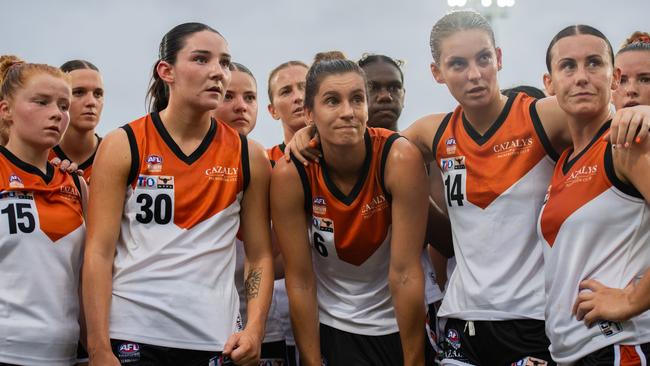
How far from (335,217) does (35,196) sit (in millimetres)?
1794

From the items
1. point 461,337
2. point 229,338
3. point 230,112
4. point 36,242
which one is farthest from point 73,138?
point 461,337

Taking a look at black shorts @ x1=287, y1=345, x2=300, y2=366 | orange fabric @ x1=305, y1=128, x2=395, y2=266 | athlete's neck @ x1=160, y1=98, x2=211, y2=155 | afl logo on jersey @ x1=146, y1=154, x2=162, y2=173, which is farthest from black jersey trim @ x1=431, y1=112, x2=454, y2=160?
black shorts @ x1=287, y1=345, x2=300, y2=366

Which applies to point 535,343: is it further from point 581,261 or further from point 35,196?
point 35,196

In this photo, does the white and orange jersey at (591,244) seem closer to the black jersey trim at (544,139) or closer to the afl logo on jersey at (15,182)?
the black jersey trim at (544,139)

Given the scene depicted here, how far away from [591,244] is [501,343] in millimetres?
846

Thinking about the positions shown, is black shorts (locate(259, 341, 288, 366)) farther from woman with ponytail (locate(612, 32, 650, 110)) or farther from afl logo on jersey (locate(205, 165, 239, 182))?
woman with ponytail (locate(612, 32, 650, 110))

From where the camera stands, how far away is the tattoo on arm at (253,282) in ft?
13.9

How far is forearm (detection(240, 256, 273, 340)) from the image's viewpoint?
410 centimetres

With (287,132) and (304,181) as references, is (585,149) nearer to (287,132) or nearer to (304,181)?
(304,181)

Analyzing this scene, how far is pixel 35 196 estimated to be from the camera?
4.23 metres

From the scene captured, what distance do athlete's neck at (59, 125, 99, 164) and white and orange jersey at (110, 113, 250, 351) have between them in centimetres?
158

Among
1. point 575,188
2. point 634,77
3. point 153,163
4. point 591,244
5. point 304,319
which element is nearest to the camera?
point 591,244

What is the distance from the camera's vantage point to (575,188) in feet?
11.8

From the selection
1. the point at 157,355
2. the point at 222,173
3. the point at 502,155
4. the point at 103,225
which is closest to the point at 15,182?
the point at 103,225
